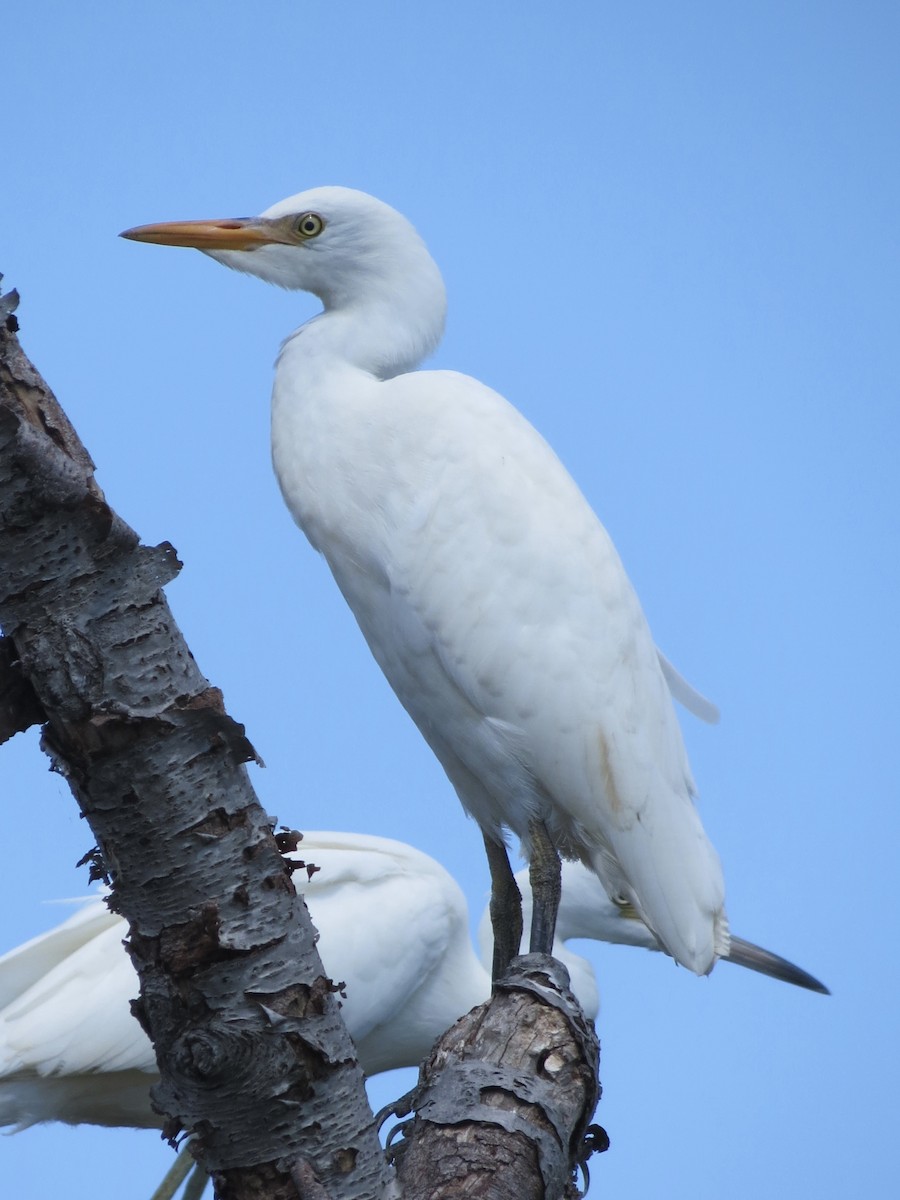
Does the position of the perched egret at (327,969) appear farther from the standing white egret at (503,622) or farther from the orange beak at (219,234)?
the orange beak at (219,234)

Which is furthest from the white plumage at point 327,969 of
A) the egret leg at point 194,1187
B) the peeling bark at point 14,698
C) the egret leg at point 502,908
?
the peeling bark at point 14,698

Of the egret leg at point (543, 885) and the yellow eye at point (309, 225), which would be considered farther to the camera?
the yellow eye at point (309, 225)

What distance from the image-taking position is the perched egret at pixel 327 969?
4129 mm

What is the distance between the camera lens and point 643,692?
125 inches

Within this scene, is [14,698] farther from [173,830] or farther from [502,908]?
[502,908]

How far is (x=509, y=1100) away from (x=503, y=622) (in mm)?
1262

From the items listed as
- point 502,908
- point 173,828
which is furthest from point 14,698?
point 502,908

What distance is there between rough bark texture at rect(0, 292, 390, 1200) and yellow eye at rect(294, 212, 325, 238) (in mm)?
1987

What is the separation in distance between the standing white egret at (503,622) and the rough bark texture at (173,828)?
1239 millimetres

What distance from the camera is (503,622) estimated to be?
3059 mm

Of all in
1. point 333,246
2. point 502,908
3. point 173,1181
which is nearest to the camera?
point 502,908

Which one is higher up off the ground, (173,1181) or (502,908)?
(502,908)

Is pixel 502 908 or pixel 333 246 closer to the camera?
pixel 502 908

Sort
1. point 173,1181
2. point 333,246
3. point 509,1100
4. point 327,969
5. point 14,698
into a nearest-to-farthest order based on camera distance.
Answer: point 14,698 < point 509,1100 < point 333,246 < point 327,969 < point 173,1181
